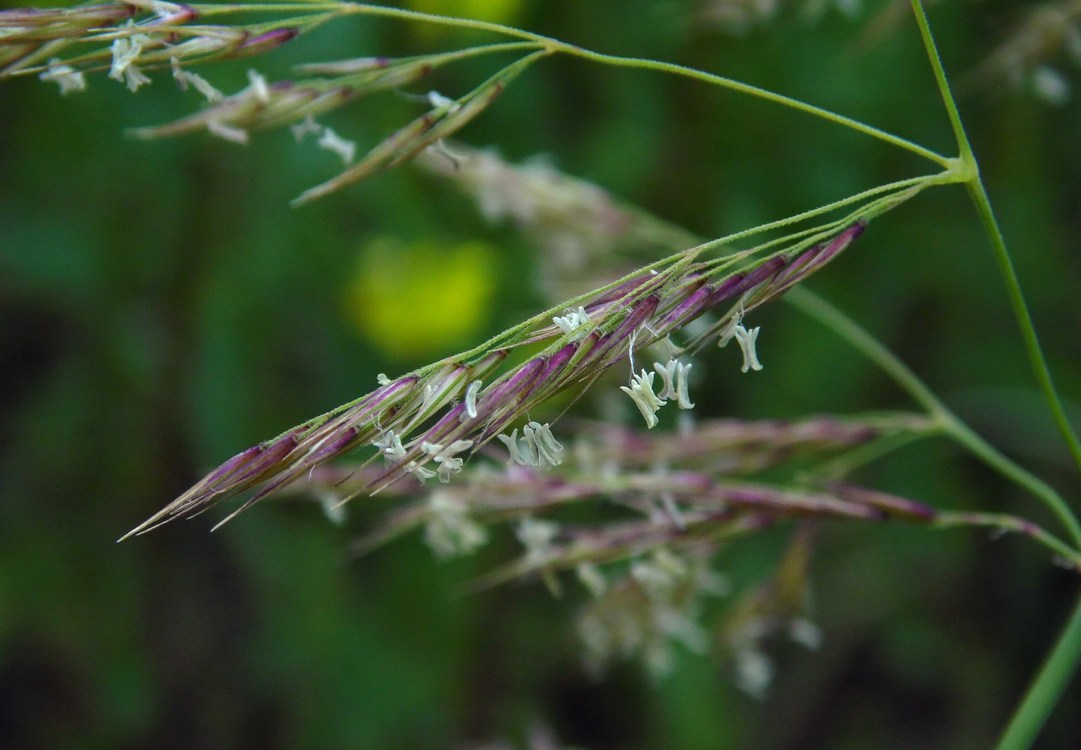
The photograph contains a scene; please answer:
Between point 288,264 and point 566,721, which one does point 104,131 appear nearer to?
point 288,264

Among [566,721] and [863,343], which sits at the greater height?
[863,343]

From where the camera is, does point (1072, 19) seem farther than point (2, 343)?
No

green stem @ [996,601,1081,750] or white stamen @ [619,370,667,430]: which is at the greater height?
white stamen @ [619,370,667,430]

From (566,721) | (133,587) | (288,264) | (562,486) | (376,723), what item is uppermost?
(562,486)

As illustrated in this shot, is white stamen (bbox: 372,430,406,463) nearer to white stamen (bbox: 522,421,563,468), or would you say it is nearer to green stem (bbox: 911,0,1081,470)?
Answer: white stamen (bbox: 522,421,563,468)

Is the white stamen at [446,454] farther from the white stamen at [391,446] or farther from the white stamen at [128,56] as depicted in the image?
the white stamen at [128,56]

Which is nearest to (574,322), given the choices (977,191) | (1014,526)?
(977,191)

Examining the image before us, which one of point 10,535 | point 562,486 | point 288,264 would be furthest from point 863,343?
point 10,535

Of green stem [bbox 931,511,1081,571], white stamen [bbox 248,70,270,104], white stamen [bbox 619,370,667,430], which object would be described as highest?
white stamen [bbox 248,70,270,104]

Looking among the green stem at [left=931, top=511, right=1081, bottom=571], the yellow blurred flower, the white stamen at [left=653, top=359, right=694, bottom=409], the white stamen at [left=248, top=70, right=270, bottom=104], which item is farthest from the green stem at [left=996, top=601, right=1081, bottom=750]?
the yellow blurred flower
